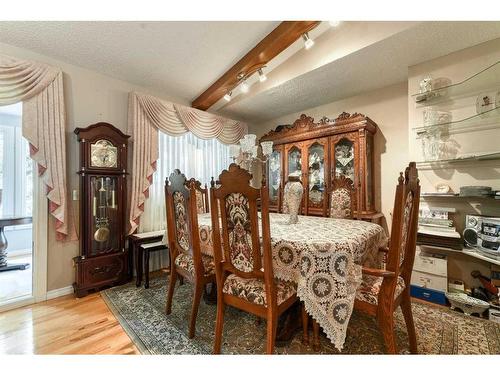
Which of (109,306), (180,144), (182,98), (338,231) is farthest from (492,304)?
(182,98)

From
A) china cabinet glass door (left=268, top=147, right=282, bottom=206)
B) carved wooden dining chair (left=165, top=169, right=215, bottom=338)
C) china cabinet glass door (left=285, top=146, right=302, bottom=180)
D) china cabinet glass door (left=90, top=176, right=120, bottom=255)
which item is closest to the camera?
carved wooden dining chair (left=165, top=169, right=215, bottom=338)

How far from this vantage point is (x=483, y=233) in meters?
1.78

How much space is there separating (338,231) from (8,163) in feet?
17.1

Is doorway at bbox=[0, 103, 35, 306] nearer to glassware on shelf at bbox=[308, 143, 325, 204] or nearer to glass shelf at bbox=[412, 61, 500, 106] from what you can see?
glassware on shelf at bbox=[308, 143, 325, 204]

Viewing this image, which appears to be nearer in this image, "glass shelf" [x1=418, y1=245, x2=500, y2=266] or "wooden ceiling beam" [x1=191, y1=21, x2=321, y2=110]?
"glass shelf" [x1=418, y1=245, x2=500, y2=266]

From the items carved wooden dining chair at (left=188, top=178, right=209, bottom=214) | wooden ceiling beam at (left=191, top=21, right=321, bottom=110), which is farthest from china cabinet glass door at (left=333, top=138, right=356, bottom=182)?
carved wooden dining chair at (left=188, top=178, right=209, bottom=214)

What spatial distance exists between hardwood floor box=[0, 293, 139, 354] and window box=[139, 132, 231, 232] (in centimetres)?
105

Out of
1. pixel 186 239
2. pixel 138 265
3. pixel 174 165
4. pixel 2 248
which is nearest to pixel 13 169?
pixel 2 248

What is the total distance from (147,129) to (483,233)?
11.8ft

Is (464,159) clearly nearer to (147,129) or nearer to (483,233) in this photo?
(483,233)

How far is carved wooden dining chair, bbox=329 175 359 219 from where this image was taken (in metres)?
2.26

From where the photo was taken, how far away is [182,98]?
10.7ft

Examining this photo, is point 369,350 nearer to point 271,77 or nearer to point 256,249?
point 256,249

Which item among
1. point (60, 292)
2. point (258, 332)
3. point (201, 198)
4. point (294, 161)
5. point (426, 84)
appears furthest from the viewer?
point (294, 161)
